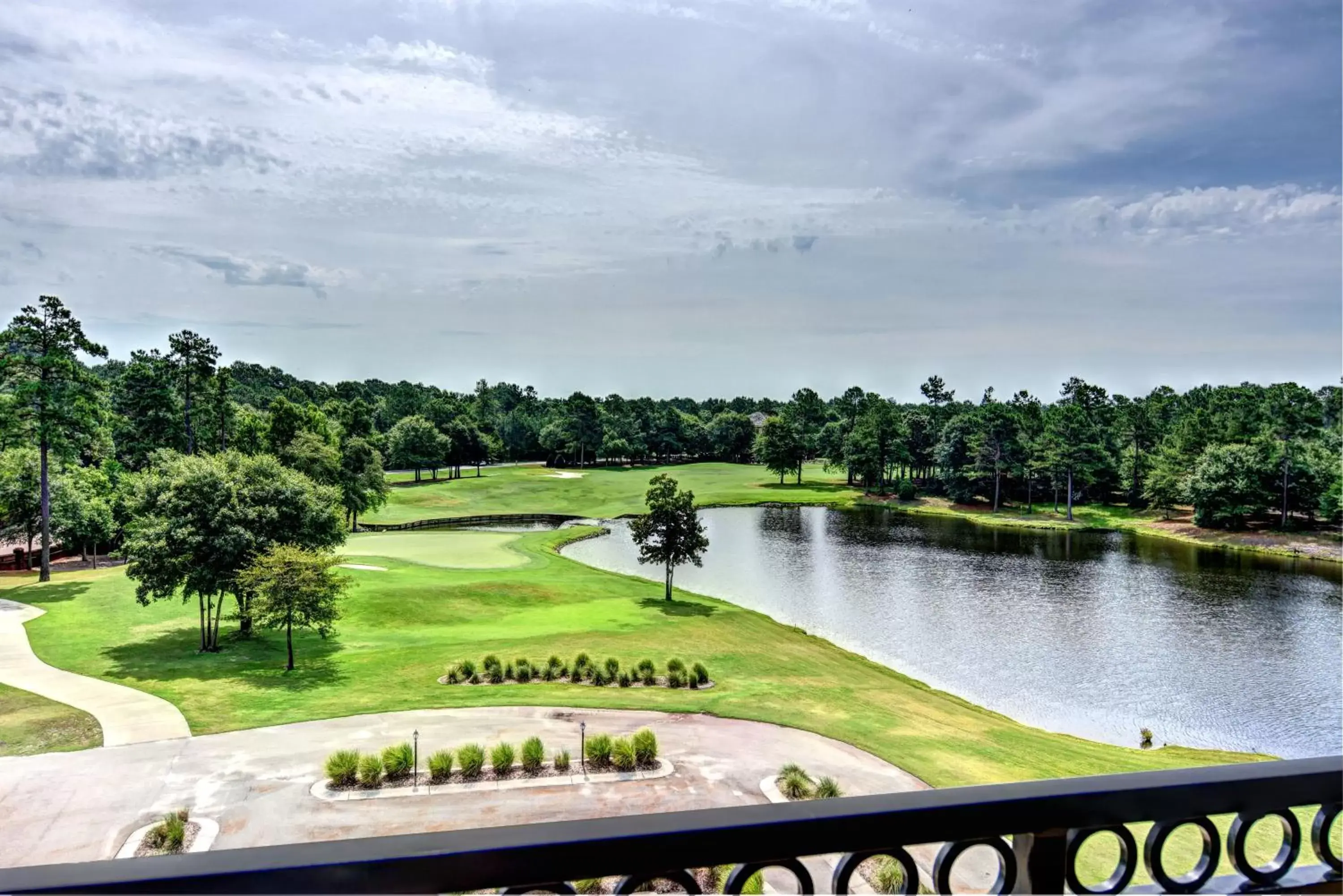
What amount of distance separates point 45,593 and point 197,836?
68.8 ft

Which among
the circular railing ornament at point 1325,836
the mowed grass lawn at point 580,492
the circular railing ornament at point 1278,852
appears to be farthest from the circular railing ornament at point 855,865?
the mowed grass lawn at point 580,492

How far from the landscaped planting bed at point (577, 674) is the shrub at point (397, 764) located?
6.04 meters

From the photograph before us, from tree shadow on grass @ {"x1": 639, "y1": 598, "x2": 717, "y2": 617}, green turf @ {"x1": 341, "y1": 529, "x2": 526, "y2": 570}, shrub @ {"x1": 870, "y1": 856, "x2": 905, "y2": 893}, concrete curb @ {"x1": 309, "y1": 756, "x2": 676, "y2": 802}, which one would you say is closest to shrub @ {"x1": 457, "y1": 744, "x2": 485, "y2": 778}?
concrete curb @ {"x1": 309, "y1": 756, "x2": 676, "y2": 802}

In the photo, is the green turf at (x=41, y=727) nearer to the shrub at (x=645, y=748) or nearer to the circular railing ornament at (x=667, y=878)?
the shrub at (x=645, y=748)

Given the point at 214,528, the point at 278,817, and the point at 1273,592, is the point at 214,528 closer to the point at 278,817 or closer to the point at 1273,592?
the point at 278,817

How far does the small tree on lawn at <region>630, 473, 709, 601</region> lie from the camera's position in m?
33.2

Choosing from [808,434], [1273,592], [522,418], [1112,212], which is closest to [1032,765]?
[1112,212]

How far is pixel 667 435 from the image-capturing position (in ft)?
308

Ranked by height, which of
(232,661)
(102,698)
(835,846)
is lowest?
(232,661)

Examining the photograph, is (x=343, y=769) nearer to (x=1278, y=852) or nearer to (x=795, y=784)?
(x=795, y=784)

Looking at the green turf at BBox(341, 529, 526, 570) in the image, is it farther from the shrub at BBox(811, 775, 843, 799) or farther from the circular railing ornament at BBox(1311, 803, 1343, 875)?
the circular railing ornament at BBox(1311, 803, 1343, 875)

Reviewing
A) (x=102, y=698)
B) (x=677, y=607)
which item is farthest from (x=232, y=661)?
(x=677, y=607)

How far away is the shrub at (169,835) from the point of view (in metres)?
11.7

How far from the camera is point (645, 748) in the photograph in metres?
15.3
